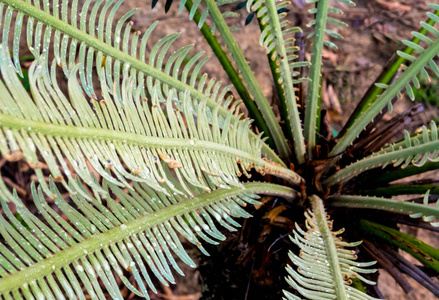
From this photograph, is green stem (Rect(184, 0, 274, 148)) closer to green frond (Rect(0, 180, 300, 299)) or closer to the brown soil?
green frond (Rect(0, 180, 300, 299))

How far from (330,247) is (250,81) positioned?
0.54m

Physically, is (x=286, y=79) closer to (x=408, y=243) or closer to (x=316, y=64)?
(x=316, y=64)

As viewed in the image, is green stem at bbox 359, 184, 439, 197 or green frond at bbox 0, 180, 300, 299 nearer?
green frond at bbox 0, 180, 300, 299

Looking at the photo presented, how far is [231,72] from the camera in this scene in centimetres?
118

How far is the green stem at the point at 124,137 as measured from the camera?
0.55 m

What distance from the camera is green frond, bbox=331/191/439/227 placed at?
2.94ft

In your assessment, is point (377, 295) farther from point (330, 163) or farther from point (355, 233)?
point (330, 163)

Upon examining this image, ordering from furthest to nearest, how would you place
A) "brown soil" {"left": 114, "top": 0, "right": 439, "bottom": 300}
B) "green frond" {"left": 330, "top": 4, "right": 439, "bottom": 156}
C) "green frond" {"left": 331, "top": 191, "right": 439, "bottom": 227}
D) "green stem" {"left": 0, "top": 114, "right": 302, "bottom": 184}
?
"brown soil" {"left": 114, "top": 0, "right": 439, "bottom": 300} < "green frond" {"left": 330, "top": 4, "right": 439, "bottom": 156} < "green frond" {"left": 331, "top": 191, "right": 439, "bottom": 227} < "green stem" {"left": 0, "top": 114, "right": 302, "bottom": 184}

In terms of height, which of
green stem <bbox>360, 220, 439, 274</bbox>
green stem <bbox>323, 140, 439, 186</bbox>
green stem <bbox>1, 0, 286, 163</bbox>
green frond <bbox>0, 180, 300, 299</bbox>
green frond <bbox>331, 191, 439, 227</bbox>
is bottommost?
green frond <bbox>0, 180, 300, 299</bbox>

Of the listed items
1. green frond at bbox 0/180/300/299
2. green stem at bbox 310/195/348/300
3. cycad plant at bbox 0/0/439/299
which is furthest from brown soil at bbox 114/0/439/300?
green frond at bbox 0/180/300/299

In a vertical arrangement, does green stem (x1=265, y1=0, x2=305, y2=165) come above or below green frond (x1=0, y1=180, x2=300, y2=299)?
above

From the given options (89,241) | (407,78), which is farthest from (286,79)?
(89,241)

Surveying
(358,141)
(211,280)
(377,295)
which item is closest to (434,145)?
(358,141)

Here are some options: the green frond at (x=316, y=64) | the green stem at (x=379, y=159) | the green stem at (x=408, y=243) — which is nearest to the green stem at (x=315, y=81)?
the green frond at (x=316, y=64)
